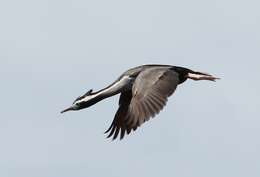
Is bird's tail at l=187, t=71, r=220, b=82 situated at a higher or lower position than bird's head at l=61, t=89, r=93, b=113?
higher

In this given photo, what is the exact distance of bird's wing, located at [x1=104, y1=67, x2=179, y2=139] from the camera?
85.7 feet

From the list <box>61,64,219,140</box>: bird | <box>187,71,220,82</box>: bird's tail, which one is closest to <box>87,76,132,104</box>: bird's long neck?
<box>61,64,219,140</box>: bird

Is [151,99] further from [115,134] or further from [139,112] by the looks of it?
[115,134]

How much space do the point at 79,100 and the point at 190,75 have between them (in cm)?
251

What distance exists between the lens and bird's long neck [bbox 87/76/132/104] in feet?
92.3

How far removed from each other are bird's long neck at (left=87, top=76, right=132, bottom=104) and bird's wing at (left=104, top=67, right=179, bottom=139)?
0.23 meters

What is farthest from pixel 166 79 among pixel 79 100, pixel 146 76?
pixel 79 100

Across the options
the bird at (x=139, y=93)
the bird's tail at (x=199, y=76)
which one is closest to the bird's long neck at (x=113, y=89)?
the bird at (x=139, y=93)

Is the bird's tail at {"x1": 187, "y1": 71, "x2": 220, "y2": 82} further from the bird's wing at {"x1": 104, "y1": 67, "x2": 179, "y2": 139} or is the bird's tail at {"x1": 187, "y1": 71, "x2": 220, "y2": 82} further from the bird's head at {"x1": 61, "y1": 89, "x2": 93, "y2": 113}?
the bird's head at {"x1": 61, "y1": 89, "x2": 93, "y2": 113}

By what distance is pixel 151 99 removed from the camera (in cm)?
2630

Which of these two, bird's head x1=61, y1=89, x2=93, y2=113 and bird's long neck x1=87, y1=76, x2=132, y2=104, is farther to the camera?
bird's head x1=61, y1=89, x2=93, y2=113

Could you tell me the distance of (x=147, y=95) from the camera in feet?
86.6

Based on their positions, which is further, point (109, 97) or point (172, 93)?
point (109, 97)

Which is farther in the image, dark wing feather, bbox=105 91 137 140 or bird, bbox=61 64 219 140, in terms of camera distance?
dark wing feather, bbox=105 91 137 140
